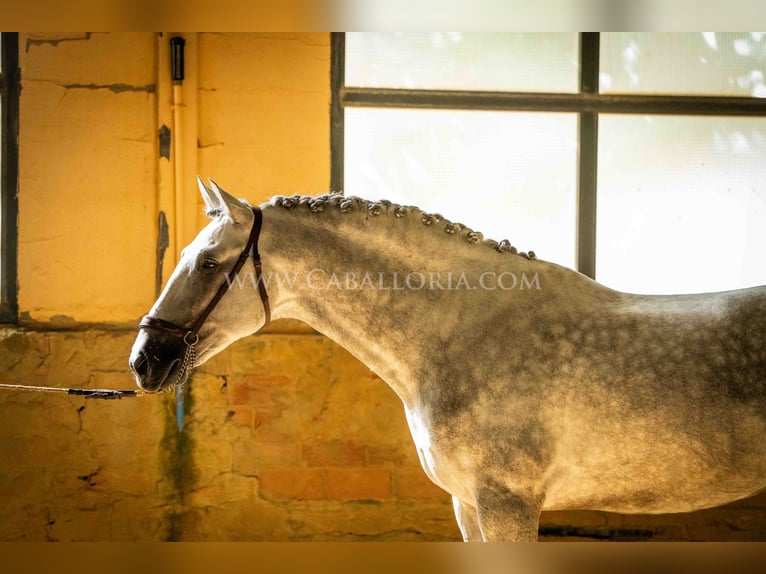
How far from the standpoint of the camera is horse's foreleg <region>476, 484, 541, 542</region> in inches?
78.7

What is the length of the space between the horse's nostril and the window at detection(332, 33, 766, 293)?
172 centimetres

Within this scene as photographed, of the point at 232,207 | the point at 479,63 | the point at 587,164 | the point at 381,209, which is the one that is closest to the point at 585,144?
the point at 587,164

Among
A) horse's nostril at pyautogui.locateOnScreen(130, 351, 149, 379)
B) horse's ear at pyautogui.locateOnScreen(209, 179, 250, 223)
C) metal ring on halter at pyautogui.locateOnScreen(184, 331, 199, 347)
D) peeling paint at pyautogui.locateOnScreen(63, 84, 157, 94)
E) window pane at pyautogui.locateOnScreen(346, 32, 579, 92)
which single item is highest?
window pane at pyautogui.locateOnScreen(346, 32, 579, 92)

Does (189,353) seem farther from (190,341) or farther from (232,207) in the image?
(232,207)

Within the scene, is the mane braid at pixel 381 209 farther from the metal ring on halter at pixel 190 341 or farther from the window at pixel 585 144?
the window at pixel 585 144

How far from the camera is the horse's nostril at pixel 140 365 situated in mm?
2078

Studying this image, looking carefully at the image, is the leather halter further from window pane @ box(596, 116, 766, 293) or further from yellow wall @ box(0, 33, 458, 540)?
window pane @ box(596, 116, 766, 293)

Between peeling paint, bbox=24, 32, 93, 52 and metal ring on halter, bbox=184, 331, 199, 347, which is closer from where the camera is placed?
metal ring on halter, bbox=184, 331, 199, 347

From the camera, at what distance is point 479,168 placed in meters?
3.59

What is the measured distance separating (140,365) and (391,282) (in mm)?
797

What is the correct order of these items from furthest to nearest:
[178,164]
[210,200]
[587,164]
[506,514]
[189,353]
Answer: [587,164] → [178,164] → [210,200] → [189,353] → [506,514]

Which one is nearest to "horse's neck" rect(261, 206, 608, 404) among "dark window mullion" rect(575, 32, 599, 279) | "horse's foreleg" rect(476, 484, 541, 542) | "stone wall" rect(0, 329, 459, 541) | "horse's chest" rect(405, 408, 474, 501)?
"horse's chest" rect(405, 408, 474, 501)

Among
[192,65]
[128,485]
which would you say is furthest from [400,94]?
[128,485]
